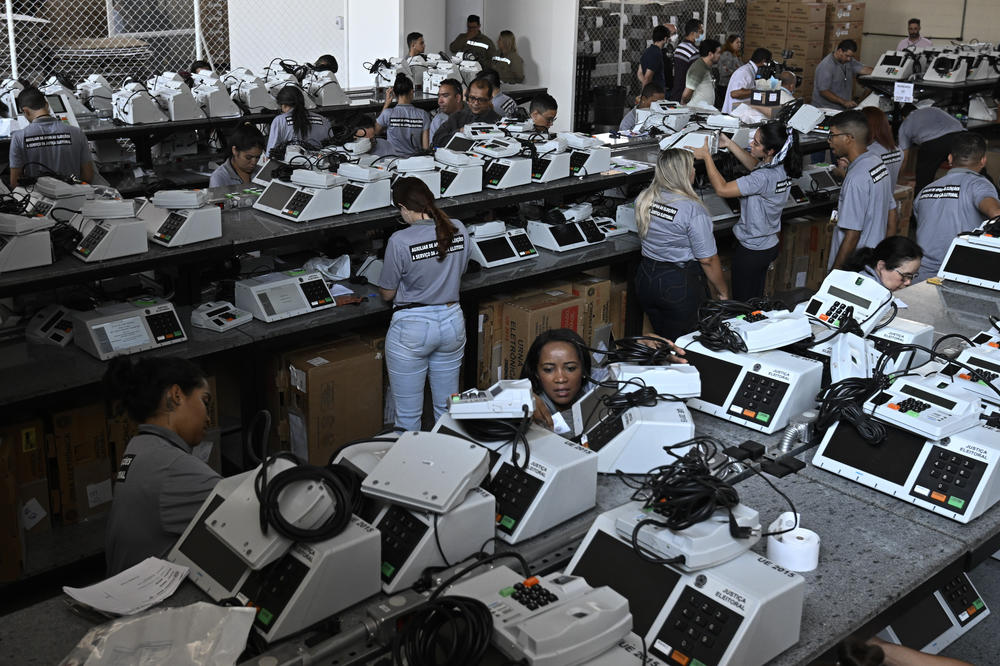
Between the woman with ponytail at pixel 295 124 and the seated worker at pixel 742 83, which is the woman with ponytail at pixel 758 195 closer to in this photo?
the woman with ponytail at pixel 295 124

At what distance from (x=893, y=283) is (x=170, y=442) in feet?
9.98

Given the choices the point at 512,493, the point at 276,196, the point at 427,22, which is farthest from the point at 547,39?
the point at 512,493

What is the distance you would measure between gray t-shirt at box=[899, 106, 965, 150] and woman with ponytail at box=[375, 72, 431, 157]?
13.9 feet

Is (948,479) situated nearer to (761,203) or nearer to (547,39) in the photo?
(761,203)

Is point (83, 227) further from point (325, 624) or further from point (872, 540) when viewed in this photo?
point (872, 540)

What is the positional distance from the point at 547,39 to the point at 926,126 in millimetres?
4619

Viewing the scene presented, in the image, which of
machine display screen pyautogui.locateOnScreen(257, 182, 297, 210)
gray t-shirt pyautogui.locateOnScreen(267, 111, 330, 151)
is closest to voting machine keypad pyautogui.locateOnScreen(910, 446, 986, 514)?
machine display screen pyautogui.locateOnScreen(257, 182, 297, 210)

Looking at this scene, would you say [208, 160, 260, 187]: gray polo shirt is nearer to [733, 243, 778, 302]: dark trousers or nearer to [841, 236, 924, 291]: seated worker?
[733, 243, 778, 302]: dark trousers

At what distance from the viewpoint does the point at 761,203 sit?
5.73 metres

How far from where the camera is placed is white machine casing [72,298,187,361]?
4.07m

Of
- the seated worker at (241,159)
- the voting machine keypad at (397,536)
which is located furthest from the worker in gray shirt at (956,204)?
the voting machine keypad at (397,536)

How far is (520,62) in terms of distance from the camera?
1175cm

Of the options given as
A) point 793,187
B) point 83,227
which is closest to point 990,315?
point 793,187

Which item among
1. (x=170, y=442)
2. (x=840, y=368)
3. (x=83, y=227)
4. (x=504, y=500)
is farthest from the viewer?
(x=83, y=227)
